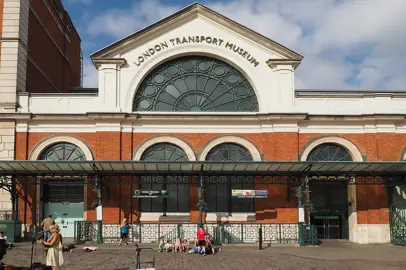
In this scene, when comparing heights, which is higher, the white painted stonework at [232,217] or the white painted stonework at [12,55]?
the white painted stonework at [12,55]

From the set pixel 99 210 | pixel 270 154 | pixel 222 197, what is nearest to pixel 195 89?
pixel 270 154

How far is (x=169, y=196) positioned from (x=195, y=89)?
5962mm

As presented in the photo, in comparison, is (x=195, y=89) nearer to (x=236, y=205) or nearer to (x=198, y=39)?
(x=198, y=39)

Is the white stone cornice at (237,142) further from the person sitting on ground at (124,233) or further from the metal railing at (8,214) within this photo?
the metal railing at (8,214)

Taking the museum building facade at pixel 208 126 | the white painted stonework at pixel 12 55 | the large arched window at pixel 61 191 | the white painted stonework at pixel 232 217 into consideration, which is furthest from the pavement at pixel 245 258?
the white painted stonework at pixel 12 55

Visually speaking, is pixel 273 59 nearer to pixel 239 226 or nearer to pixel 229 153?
pixel 229 153

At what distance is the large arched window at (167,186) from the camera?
26594 millimetres

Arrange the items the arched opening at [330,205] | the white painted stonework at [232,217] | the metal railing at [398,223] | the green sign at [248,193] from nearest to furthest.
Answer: the green sign at [248,193] < the metal railing at [398,223] < the white painted stonework at [232,217] < the arched opening at [330,205]

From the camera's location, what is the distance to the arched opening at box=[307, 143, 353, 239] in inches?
1075

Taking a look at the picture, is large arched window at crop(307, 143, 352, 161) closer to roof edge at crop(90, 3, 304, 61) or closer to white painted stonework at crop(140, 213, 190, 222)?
roof edge at crop(90, 3, 304, 61)

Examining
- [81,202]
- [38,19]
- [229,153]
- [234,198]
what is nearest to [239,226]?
Answer: [234,198]

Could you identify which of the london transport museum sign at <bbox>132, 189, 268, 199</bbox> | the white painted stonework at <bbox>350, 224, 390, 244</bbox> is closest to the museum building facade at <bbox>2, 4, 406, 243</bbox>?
the white painted stonework at <bbox>350, 224, 390, 244</bbox>

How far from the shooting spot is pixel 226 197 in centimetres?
2702

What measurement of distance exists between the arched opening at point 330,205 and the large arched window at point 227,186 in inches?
146
